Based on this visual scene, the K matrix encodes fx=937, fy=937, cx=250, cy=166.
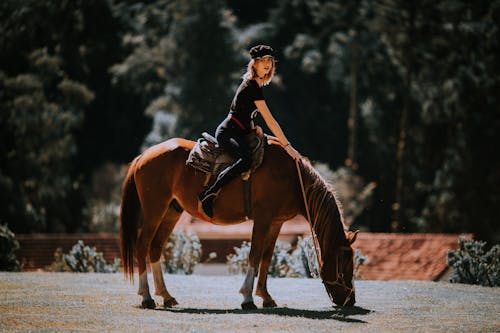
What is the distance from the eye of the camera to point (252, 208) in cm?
1069

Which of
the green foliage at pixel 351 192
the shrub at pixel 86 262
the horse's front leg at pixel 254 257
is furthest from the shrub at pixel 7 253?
the green foliage at pixel 351 192

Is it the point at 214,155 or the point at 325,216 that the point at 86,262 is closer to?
the point at 214,155

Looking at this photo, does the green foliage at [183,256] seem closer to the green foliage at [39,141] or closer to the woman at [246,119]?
the woman at [246,119]

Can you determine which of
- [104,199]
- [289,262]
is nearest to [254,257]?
[289,262]

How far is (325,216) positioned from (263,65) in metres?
1.83

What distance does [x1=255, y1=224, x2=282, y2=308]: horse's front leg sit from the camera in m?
10.6

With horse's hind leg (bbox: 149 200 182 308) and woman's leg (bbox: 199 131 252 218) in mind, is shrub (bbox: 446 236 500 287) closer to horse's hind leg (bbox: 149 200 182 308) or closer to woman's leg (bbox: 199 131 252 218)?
horse's hind leg (bbox: 149 200 182 308)

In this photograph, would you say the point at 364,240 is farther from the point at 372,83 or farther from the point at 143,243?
the point at 372,83

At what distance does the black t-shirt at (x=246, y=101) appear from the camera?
1051cm

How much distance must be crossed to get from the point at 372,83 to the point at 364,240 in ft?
84.2

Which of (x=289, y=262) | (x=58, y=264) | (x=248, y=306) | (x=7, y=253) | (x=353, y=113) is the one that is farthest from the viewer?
(x=353, y=113)

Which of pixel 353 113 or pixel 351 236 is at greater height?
pixel 353 113

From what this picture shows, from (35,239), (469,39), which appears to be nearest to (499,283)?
(35,239)

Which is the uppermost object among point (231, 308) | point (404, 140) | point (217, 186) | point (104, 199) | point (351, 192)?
point (404, 140)
